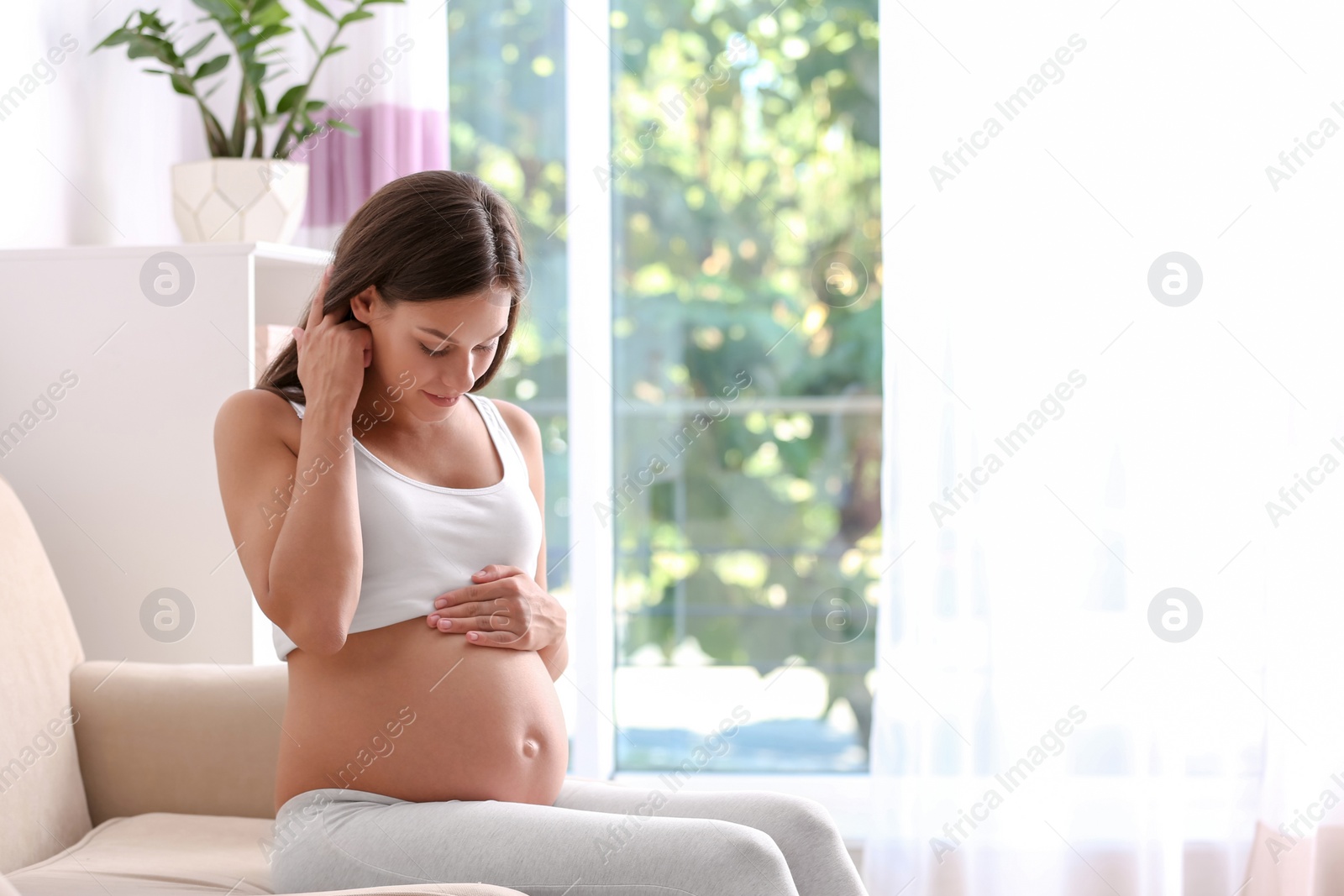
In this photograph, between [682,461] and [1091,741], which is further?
[682,461]

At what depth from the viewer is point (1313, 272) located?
1993 millimetres

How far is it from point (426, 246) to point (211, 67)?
3.26 ft

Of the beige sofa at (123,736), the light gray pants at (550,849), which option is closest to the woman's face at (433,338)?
the light gray pants at (550,849)

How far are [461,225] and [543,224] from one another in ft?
4.19

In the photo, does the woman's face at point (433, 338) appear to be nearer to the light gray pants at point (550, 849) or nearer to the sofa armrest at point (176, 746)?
the light gray pants at point (550, 849)

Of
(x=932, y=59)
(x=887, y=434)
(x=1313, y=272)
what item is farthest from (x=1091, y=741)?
(x=932, y=59)

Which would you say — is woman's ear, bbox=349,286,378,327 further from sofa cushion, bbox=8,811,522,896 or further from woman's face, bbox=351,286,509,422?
sofa cushion, bbox=8,811,522,896

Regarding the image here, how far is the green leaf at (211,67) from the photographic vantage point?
6.26 ft

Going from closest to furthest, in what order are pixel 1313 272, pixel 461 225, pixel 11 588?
1. pixel 461 225
2. pixel 11 588
3. pixel 1313 272

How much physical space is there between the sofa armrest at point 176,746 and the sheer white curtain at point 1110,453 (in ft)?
3.65

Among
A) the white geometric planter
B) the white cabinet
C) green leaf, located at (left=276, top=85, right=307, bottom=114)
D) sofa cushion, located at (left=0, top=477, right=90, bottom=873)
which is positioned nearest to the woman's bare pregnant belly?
sofa cushion, located at (left=0, top=477, right=90, bottom=873)

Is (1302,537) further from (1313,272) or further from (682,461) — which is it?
(682,461)

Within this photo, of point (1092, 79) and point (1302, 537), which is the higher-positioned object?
point (1092, 79)

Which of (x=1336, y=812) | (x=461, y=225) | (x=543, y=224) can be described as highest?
(x=543, y=224)
